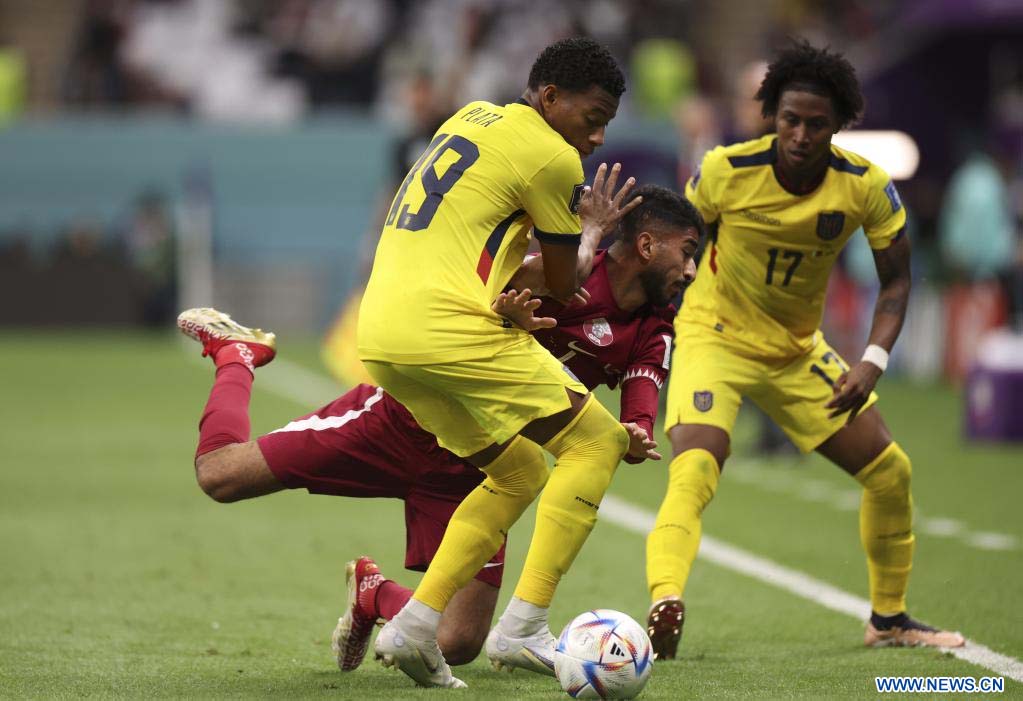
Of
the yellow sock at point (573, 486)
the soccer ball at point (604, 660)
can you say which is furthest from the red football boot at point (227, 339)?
the soccer ball at point (604, 660)

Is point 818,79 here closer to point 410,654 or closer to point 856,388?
point 856,388

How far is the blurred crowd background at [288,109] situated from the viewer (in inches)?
910

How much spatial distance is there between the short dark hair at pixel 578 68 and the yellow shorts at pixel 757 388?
166cm

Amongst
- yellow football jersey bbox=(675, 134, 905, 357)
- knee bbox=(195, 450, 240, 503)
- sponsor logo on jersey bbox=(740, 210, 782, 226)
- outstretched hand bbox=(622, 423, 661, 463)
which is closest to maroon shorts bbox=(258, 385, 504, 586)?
knee bbox=(195, 450, 240, 503)

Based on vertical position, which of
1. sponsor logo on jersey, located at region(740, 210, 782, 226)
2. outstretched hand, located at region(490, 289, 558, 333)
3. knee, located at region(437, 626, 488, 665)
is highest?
sponsor logo on jersey, located at region(740, 210, 782, 226)

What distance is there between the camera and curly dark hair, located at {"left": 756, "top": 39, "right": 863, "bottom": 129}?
6.57 metres

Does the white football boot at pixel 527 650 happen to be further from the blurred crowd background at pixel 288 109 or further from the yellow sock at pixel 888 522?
the blurred crowd background at pixel 288 109

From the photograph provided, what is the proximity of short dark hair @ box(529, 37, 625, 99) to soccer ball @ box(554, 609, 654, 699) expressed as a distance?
5.48ft

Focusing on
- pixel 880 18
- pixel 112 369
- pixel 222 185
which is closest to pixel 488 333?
pixel 112 369

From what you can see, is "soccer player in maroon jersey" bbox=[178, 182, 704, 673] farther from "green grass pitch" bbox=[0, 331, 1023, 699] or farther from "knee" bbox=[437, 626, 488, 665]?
"green grass pitch" bbox=[0, 331, 1023, 699]

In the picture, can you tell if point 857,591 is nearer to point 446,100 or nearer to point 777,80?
point 777,80

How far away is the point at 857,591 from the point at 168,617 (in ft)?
9.85

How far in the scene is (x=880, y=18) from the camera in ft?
86.4

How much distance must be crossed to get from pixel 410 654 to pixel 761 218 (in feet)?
7.67
